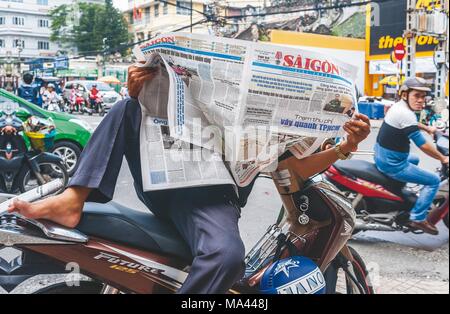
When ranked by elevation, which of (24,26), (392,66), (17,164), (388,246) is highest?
(24,26)

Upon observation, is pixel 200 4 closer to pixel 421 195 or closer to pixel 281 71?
pixel 281 71

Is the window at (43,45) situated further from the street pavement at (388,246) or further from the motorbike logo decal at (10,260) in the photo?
the motorbike logo decal at (10,260)

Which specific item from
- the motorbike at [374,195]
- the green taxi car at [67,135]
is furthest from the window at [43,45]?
the green taxi car at [67,135]

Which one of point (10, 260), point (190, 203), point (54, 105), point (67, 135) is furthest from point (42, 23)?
point (54, 105)

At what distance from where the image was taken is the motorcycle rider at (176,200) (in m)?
1.21

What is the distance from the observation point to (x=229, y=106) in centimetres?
121

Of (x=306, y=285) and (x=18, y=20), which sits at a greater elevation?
(x=18, y=20)

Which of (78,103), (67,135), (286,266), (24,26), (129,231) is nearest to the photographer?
(129,231)

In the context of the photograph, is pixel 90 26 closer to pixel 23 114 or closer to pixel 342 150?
pixel 342 150

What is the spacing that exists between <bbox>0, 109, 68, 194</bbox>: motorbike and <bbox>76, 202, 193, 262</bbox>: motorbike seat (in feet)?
7.74

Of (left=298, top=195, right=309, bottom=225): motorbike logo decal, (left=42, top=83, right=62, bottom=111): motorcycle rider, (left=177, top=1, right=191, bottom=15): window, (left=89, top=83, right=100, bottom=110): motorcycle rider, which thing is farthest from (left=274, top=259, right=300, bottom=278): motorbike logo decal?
(left=89, top=83, right=100, bottom=110): motorcycle rider

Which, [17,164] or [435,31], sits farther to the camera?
[17,164]

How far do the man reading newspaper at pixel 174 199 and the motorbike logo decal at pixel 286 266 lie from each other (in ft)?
0.65
